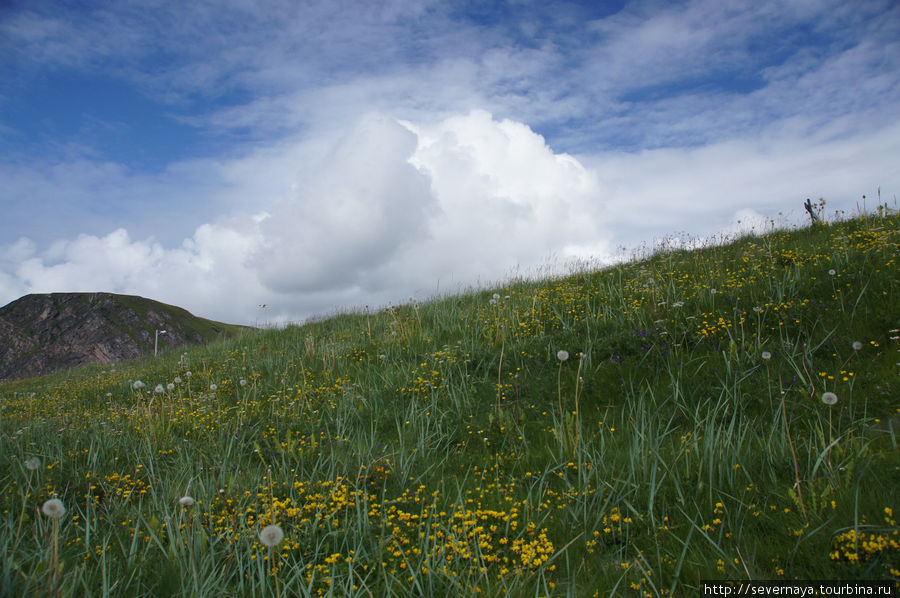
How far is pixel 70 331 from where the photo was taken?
9988 centimetres

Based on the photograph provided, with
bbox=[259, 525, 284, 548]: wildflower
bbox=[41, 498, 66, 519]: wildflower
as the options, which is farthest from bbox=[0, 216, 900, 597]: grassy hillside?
bbox=[259, 525, 284, 548]: wildflower

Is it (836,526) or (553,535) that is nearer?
(836,526)

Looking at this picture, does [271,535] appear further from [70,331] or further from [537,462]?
[70,331]

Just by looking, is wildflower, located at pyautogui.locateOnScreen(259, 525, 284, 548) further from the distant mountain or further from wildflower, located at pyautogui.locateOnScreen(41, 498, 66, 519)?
the distant mountain

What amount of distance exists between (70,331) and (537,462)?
127 metres

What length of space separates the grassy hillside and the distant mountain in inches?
3486

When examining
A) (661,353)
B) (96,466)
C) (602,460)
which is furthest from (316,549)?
(661,353)

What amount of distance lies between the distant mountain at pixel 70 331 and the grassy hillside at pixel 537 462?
88.5 meters

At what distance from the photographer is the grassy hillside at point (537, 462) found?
2.53 meters

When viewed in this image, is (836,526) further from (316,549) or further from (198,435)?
(198,435)

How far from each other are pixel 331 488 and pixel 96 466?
275 centimetres

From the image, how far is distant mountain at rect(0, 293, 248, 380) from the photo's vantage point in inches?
3551

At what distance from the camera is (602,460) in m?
3.42

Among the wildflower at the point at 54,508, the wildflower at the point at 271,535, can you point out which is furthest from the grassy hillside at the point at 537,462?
the wildflower at the point at 271,535
